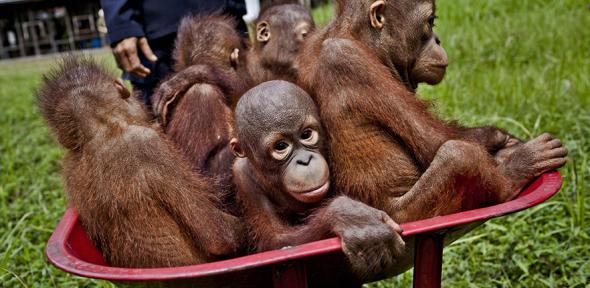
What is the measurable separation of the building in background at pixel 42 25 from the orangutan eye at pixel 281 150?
14.9 m

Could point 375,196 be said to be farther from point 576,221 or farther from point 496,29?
point 496,29

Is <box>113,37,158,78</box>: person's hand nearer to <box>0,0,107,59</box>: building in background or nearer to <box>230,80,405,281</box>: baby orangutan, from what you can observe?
<box>230,80,405,281</box>: baby orangutan

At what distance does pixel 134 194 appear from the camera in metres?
1.79

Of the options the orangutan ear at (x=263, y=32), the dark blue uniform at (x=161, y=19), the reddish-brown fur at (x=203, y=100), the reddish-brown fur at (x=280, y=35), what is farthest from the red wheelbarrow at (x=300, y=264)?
the dark blue uniform at (x=161, y=19)

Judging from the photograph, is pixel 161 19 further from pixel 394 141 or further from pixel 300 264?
pixel 300 264

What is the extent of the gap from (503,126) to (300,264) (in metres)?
2.74

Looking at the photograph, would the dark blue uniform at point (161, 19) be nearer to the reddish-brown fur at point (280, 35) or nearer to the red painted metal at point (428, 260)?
the reddish-brown fur at point (280, 35)

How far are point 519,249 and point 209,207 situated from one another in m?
1.64

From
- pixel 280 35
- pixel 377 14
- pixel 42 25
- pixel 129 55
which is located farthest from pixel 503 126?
pixel 42 25

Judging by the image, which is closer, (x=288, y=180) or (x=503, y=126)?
(x=288, y=180)

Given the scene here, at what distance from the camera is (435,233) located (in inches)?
59.7

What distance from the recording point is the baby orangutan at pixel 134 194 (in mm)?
1803

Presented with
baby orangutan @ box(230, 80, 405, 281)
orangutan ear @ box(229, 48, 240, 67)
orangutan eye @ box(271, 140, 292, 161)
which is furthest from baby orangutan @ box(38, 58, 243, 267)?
orangutan ear @ box(229, 48, 240, 67)

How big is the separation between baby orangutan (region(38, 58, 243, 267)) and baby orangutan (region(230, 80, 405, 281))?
0.12 metres
